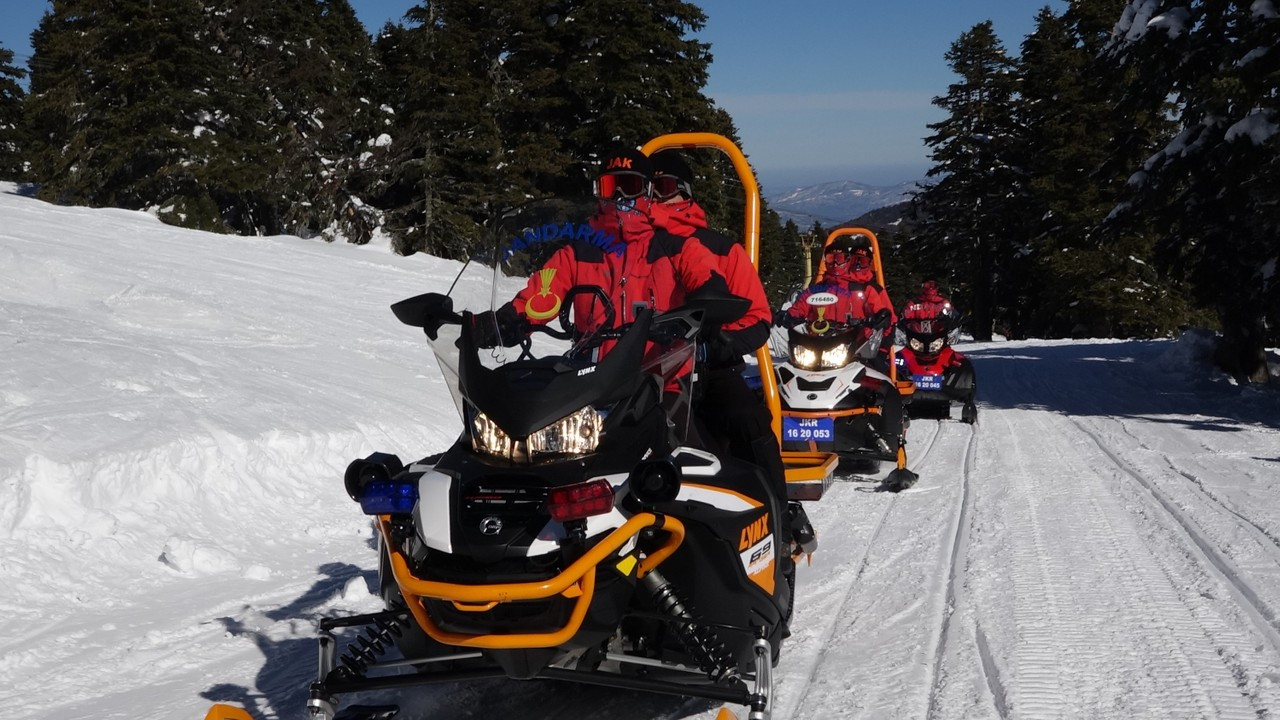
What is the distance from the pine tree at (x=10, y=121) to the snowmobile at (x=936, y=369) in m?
46.9

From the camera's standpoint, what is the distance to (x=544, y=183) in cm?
3491

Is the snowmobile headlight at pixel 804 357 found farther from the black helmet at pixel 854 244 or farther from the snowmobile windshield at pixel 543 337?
the snowmobile windshield at pixel 543 337

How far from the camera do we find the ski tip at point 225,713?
3160 millimetres

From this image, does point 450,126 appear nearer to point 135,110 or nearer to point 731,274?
point 135,110

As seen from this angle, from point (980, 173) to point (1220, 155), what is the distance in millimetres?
27932

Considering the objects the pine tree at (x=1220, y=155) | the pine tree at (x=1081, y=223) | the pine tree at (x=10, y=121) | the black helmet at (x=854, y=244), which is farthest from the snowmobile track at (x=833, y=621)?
the pine tree at (x=10, y=121)

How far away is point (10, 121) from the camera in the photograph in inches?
1960

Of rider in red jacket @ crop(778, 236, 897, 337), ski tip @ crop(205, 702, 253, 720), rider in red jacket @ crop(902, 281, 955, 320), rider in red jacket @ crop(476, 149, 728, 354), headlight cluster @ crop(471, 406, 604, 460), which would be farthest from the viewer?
rider in red jacket @ crop(902, 281, 955, 320)

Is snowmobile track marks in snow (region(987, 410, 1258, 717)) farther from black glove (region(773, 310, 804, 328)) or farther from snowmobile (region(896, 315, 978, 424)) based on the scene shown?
snowmobile (region(896, 315, 978, 424))

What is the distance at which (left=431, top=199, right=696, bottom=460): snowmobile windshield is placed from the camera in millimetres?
3363

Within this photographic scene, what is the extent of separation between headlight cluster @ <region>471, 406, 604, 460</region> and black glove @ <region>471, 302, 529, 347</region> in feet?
1.28

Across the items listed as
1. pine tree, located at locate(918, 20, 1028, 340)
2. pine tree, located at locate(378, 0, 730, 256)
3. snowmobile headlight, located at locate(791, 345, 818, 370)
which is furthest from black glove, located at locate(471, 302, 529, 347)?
pine tree, located at locate(918, 20, 1028, 340)

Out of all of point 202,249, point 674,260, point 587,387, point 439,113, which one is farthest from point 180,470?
point 439,113

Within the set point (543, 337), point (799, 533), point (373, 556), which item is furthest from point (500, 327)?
point (373, 556)
